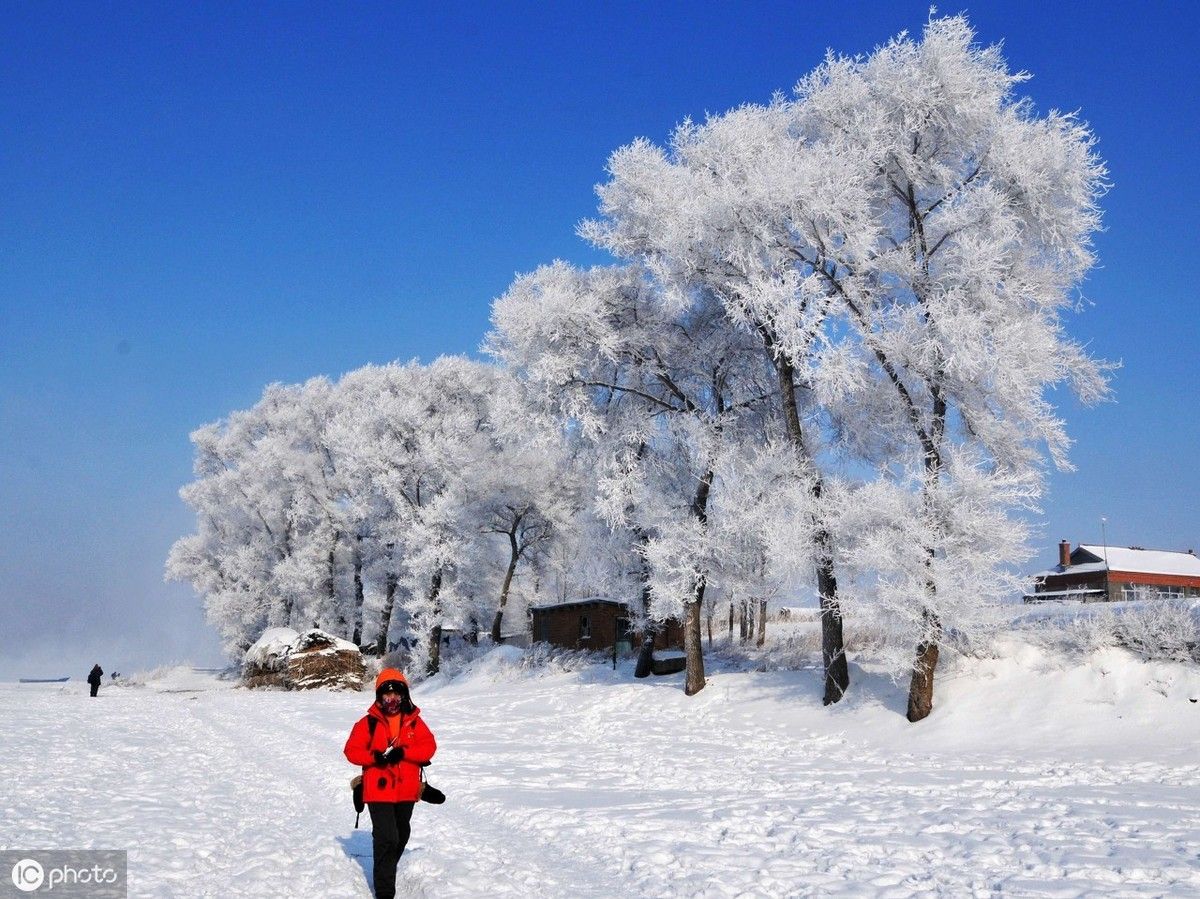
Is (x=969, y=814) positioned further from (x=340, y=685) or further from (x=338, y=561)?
(x=338, y=561)

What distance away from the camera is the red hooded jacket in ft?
22.9

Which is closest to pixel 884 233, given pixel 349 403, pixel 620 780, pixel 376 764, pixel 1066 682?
pixel 1066 682

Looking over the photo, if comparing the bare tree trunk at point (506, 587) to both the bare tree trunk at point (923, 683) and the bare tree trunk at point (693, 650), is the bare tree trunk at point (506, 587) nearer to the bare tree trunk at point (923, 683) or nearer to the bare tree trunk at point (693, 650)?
the bare tree trunk at point (693, 650)

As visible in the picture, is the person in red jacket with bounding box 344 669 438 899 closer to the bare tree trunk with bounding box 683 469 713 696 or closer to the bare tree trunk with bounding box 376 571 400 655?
A: the bare tree trunk with bounding box 683 469 713 696

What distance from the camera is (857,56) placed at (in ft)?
60.6

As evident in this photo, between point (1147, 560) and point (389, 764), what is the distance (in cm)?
6232

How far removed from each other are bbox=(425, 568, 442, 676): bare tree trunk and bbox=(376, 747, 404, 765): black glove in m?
29.5

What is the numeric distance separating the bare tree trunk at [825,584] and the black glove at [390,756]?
1167 centimetres

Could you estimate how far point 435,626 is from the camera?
120ft

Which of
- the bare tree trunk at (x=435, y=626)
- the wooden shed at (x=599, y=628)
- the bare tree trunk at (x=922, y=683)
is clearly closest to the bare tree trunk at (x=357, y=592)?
the bare tree trunk at (x=435, y=626)

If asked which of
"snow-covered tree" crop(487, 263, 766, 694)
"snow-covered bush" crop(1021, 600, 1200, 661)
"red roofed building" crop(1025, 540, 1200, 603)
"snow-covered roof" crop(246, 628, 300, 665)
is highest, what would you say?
"snow-covered tree" crop(487, 263, 766, 694)

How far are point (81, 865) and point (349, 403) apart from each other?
38.8 meters

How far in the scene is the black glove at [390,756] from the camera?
22.9 ft

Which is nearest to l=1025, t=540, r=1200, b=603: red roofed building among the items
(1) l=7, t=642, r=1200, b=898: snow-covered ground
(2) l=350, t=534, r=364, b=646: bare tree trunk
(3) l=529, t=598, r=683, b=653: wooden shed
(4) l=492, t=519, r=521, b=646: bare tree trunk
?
(3) l=529, t=598, r=683, b=653: wooden shed
